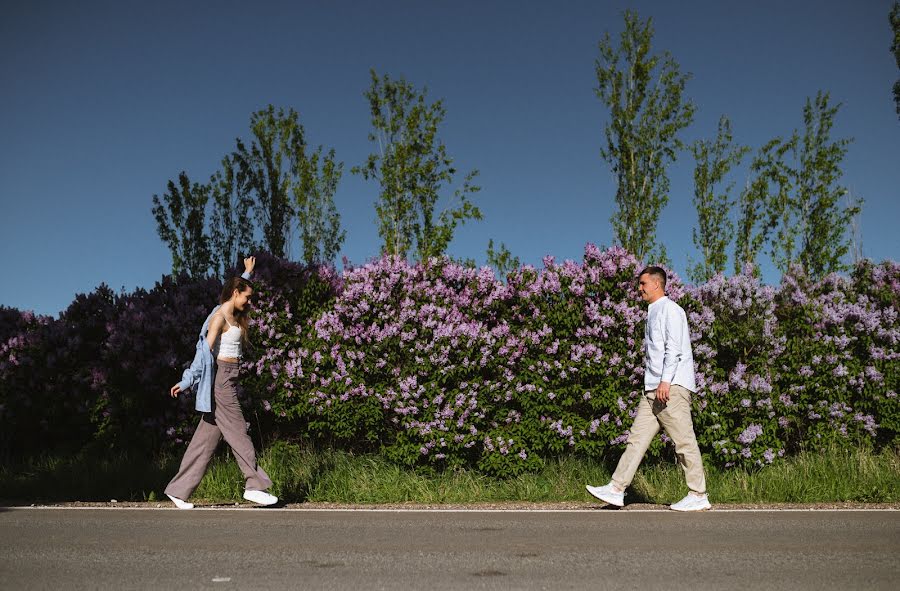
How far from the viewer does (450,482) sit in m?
8.48

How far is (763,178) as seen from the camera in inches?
591

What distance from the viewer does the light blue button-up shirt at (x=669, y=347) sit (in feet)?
23.3

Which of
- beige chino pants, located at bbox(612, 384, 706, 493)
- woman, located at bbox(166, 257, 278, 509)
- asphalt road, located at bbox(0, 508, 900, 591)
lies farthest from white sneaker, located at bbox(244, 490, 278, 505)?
beige chino pants, located at bbox(612, 384, 706, 493)

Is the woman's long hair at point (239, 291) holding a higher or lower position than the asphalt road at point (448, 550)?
higher

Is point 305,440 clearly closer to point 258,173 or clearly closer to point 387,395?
point 387,395

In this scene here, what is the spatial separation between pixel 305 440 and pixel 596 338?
3962mm

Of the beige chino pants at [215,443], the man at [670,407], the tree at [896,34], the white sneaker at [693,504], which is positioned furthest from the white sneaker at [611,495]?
the tree at [896,34]

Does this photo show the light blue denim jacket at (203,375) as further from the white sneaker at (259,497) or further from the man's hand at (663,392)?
the man's hand at (663,392)

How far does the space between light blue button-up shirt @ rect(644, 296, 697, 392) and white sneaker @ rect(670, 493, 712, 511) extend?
1038 millimetres

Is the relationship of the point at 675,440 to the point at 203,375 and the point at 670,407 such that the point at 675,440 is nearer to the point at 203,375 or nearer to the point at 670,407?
the point at 670,407

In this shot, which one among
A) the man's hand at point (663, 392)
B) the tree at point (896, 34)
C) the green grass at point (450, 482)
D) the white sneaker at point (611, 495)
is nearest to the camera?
the man's hand at point (663, 392)

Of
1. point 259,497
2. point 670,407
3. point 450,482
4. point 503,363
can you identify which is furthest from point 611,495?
point 259,497

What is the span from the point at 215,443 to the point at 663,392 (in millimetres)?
4393

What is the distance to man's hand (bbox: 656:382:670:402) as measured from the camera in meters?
7.00
